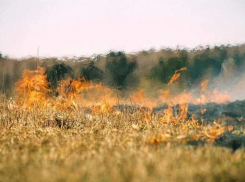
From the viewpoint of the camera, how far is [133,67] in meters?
11.9

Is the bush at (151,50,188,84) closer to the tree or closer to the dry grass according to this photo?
the tree

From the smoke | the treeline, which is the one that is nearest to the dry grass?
the treeline

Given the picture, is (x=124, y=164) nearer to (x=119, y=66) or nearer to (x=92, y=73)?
(x=92, y=73)

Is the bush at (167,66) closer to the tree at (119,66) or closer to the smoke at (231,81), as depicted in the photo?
the tree at (119,66)

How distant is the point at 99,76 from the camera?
11688 millimetres

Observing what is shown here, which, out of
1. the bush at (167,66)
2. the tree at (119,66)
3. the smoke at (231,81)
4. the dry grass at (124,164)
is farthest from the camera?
the smoke at (231,81)

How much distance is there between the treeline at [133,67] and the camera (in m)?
10.4

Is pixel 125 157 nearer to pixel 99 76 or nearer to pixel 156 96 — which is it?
pixel 156 96

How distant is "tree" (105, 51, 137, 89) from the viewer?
11945mm

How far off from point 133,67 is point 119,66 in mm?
670

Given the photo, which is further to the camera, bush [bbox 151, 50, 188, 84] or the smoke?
the smoke

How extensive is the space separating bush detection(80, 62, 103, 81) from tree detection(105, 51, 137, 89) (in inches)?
23.7

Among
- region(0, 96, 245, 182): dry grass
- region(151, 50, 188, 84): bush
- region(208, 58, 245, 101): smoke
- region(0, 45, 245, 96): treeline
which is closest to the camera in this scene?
region(0, 96, 245, 182): dry grass

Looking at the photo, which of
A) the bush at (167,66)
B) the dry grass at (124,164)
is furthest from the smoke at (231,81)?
the dry grass at (124,164)
